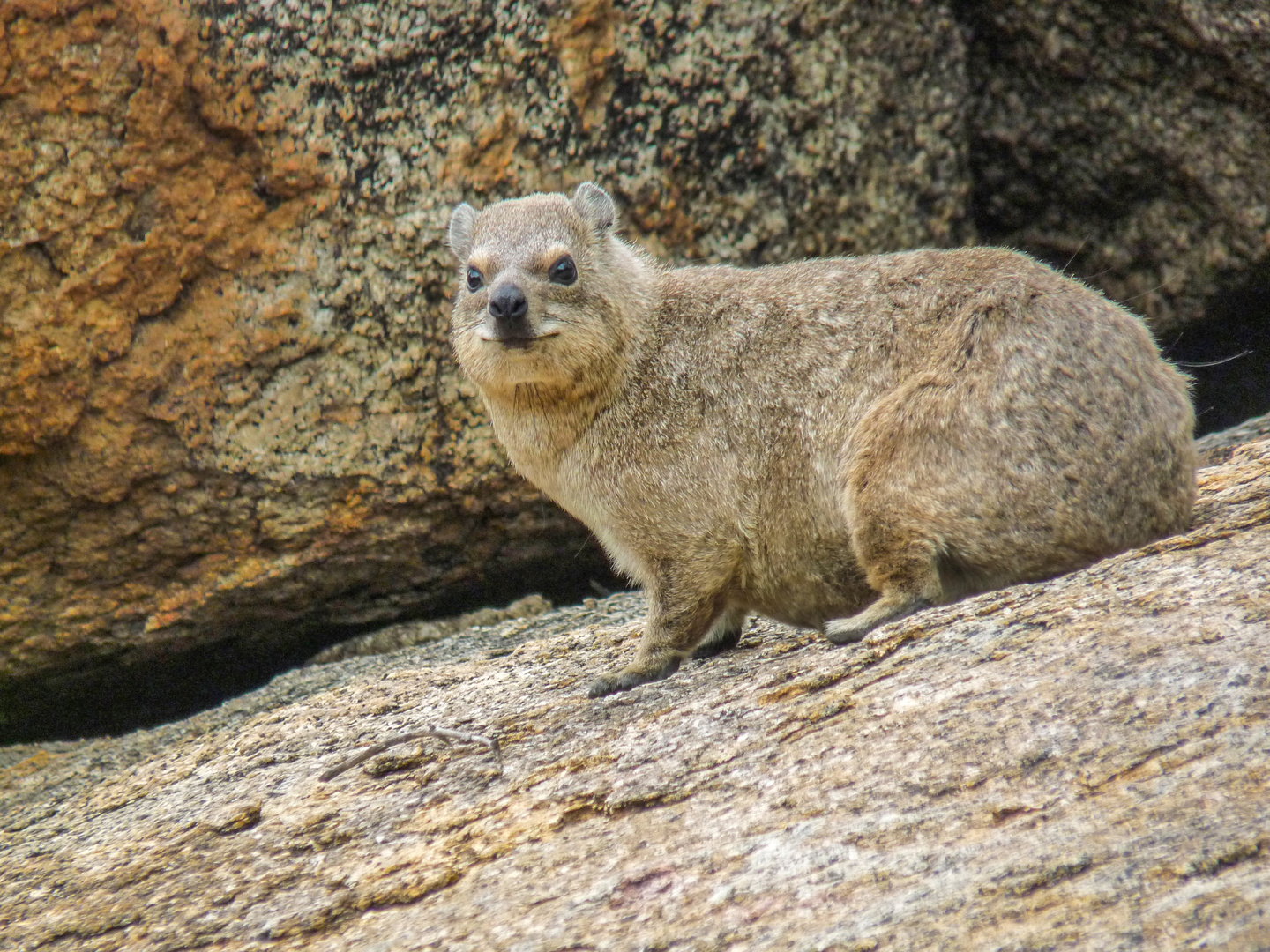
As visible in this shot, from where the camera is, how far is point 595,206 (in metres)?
6.71

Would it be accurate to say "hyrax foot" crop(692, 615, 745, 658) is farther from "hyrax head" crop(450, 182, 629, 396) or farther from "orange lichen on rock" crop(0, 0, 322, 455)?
"orange lichen on rock" crop(0, 0, 322, 455)

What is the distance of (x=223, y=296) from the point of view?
7.16 m

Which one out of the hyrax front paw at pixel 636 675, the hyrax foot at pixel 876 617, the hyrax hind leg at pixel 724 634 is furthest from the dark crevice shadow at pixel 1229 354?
the hyrax front paw at pixel 636 675

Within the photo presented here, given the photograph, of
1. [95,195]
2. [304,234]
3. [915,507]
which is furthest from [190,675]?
[915,507]

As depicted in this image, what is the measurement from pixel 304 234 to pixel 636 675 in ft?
10.7

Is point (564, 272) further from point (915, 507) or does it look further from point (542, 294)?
point (915, 507)

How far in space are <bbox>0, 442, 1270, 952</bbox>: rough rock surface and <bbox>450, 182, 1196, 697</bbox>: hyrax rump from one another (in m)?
0.30

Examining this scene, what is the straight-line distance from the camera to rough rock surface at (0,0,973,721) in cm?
686

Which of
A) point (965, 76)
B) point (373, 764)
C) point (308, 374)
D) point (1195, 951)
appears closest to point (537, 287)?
point (308, 374)

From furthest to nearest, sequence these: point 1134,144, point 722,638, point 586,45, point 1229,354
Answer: point 1229,354, point 1134,144, point 586,45, point 722,638

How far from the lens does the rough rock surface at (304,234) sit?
686 centimetres

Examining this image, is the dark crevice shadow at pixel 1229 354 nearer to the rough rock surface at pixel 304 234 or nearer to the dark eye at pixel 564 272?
the rough rock surface at pixel 304 234

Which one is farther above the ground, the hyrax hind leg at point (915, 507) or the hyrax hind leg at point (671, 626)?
the hyrax hind leg at point (915, 507)

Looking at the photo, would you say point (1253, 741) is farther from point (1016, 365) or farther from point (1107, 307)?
point (1107, 307)
